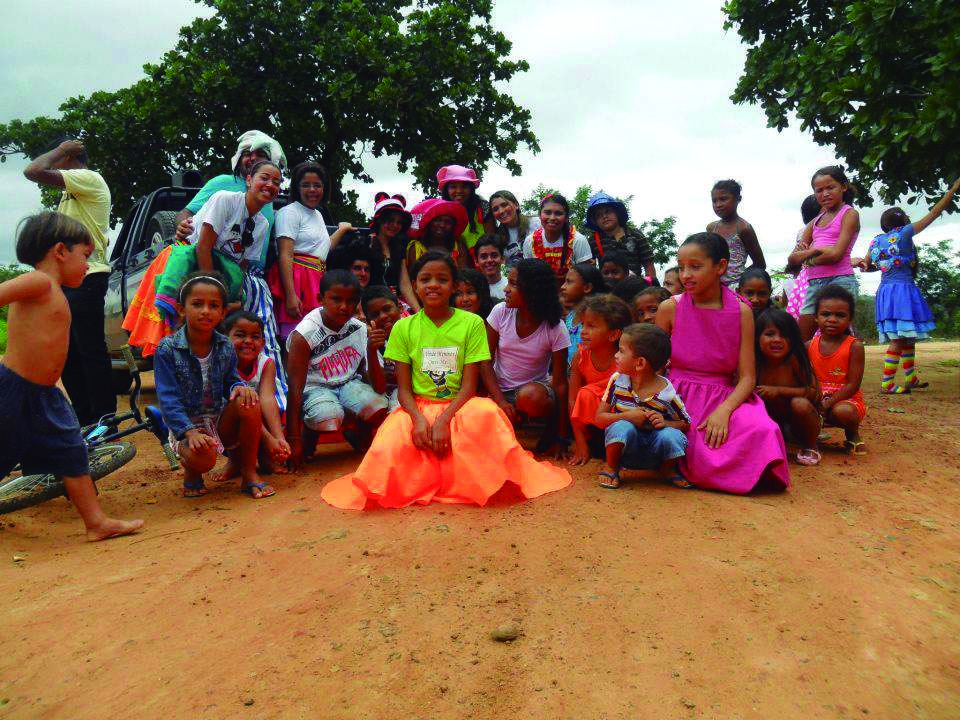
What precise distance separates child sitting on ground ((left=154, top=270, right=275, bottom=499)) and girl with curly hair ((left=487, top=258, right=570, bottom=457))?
1.45 m

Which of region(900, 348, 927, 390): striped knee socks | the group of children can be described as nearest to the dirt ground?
the group of children

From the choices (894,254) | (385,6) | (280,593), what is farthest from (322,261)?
(385,6)

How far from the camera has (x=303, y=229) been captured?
4773mm

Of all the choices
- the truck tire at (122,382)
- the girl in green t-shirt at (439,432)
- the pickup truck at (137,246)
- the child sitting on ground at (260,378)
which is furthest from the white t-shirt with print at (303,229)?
the truck tire at (122,382)

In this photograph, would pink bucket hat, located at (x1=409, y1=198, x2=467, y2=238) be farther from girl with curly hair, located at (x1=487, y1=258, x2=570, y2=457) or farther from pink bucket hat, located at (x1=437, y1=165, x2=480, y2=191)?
girl with curly hair, located at (x1=487, y1=258, x2=570, y2=457)

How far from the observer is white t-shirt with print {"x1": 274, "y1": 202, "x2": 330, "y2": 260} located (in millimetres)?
4699

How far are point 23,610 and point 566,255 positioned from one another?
13.0 ft

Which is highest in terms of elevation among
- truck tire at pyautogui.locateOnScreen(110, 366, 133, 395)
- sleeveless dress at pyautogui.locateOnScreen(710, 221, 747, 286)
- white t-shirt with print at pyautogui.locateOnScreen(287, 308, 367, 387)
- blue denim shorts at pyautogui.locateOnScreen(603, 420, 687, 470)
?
sleeveless dress at pyautogui.locateOnScreen(710, 221, 747, 286)

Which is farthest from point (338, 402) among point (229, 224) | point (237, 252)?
point (229, 224)

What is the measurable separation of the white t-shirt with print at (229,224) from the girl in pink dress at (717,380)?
8.51 ft

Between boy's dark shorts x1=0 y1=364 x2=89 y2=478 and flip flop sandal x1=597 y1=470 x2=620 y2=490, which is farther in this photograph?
flip flop sandal x1=597 y1=470 x2=620 y2=490

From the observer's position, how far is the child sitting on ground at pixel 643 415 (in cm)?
341

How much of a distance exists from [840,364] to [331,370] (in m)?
3.18

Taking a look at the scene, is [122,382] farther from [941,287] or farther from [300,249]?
[941,287]
